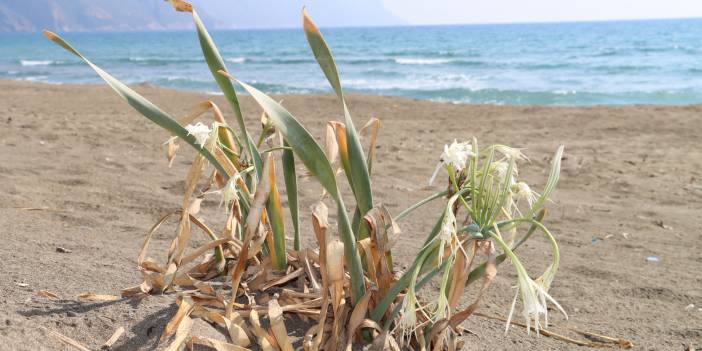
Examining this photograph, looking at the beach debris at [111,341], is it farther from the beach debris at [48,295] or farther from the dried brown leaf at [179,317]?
the beach debris at [48,295]

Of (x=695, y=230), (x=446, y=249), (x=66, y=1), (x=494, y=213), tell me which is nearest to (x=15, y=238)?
(x=446, y=249)

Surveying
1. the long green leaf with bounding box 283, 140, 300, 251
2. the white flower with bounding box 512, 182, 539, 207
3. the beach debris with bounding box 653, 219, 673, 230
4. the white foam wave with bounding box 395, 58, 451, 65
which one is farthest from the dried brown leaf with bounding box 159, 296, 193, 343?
the white foam wave with bounding box 395, 58, 451, 65

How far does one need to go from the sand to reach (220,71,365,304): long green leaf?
52 cm

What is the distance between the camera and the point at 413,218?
3.68 metres

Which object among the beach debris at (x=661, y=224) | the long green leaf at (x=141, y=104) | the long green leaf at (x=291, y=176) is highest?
the long green leaf at (x=141, y=104)

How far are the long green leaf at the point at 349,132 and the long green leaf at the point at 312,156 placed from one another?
0.29 ft

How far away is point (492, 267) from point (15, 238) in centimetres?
192

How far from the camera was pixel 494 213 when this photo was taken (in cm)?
138

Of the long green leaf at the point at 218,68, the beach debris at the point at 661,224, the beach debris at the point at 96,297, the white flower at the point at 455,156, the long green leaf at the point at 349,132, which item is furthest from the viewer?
the beach debris at the point at 661,224

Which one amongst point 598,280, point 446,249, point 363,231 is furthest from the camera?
point 598,280

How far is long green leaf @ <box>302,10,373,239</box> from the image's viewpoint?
1438mm

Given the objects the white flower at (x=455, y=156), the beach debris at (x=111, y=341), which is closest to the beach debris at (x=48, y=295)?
the beach debris at (x=111, y=341)

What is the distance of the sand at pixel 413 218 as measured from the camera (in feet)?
6.38

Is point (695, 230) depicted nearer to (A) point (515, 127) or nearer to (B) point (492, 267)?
(B) point (492, 267)
